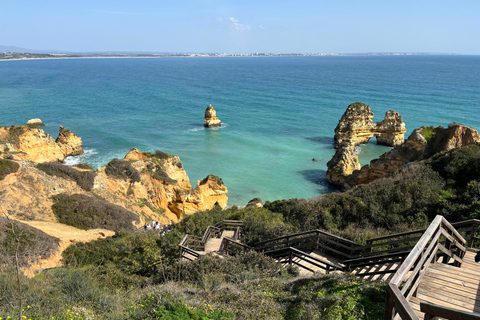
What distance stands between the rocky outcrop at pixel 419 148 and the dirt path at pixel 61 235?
2358 centimetres

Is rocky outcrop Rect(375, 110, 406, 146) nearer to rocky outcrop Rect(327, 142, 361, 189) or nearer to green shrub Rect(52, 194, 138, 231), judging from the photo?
rocky outcrop Rect(327, 142, 361, 189)

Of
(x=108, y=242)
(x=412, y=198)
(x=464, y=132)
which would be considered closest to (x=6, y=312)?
(x=108, y=242)

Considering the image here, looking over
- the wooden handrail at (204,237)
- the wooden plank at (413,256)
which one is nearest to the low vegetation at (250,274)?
the wooden handrail at (204,237)

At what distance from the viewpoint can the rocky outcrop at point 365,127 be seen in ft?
162

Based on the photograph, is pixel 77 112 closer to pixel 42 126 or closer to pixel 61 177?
pixel 42 126

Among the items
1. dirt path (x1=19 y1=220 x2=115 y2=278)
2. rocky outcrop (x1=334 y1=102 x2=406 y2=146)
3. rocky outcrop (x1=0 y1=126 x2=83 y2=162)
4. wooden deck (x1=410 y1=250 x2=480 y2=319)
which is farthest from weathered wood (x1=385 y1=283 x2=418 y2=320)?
rocky outcrop (x1=334 y1=102 x2=406 y2=146)

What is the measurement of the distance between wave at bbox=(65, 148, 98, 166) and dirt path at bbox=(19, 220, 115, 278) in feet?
78.9

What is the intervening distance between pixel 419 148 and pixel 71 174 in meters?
30.4

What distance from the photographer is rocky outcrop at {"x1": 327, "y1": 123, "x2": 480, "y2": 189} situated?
1137 inches

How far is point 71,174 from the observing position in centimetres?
2500

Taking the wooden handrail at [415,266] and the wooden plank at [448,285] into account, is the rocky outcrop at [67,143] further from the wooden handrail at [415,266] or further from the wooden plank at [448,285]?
the wooden plank at [448,285]

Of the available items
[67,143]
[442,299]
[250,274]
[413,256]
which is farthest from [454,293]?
[67,143]

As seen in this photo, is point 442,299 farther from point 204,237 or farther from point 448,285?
point 204,237

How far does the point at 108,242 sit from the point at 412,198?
1591cm
